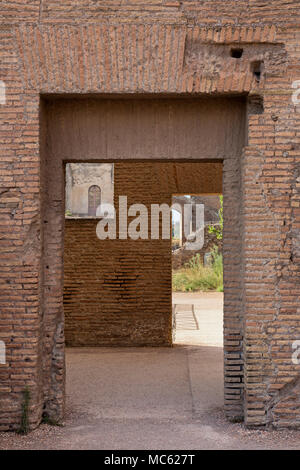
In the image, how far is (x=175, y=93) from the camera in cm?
523

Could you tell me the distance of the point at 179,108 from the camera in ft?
18.1

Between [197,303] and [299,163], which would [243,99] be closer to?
[299,163]

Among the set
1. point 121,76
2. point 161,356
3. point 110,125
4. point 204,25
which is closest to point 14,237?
point 110,125

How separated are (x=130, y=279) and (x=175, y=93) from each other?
17.9 ft

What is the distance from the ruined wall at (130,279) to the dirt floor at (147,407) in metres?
0.44

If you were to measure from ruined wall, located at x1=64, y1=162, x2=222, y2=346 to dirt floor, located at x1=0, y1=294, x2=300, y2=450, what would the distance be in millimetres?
443

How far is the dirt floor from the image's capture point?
4852mm
